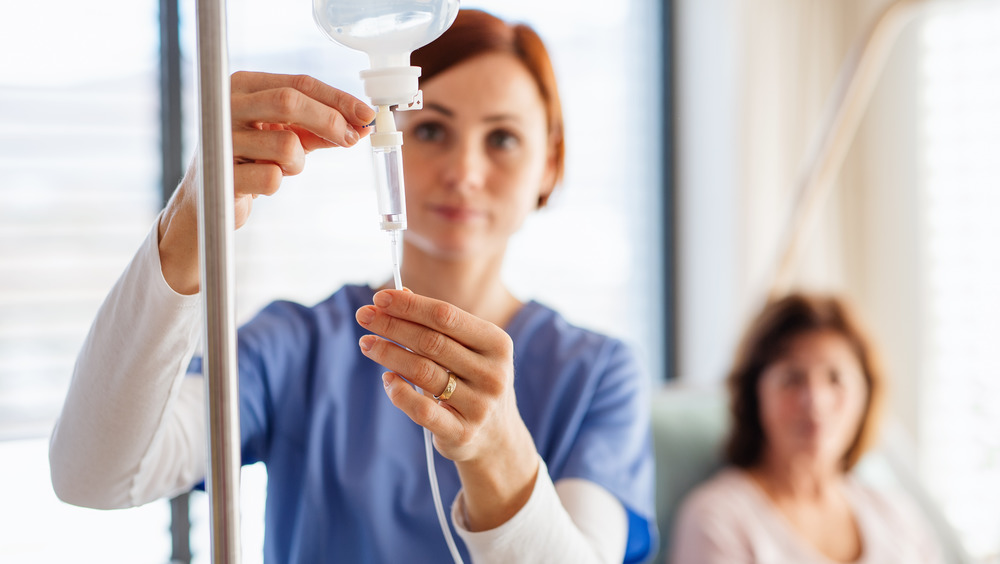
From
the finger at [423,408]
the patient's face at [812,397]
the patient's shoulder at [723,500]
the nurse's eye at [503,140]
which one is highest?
the nurse's eye at [503,140]

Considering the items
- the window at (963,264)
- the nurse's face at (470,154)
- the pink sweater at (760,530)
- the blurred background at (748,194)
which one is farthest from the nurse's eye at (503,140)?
the window at (963,264)

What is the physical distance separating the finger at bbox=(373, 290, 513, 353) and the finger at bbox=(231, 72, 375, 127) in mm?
81

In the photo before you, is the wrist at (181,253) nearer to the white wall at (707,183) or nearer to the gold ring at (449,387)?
the gold ring at (449,387)

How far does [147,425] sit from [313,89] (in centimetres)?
19

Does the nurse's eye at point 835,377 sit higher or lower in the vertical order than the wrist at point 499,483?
lower

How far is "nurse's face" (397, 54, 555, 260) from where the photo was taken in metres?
0.40

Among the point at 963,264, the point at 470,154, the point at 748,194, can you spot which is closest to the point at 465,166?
the point at 470,154

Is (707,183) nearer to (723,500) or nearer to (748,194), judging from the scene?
(748,194)

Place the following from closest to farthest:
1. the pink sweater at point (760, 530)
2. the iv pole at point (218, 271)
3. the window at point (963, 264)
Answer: the iv pole at point (218, 271)
the pink sweater at point (760, 530)
the window at point (963, 264)

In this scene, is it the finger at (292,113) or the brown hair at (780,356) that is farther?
the brown hair at (780,356)

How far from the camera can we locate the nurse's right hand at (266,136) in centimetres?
36

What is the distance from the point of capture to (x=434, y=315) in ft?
1.14

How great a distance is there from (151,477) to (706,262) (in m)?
1.62

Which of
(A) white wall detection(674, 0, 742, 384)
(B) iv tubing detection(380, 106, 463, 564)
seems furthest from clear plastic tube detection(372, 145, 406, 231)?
(A) white wall detection(674, 0, 742, 384)
